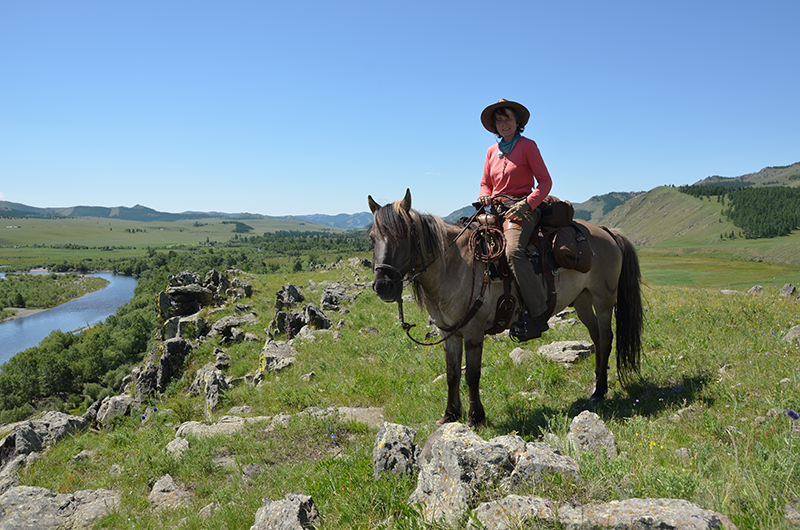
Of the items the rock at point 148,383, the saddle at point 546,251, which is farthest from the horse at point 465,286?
the rock at point 148,383

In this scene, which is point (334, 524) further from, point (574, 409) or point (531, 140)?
point (531, 140)

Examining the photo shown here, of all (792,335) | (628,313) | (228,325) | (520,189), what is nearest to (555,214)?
(520,189)

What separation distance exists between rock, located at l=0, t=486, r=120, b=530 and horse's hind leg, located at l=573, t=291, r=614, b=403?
764 cm

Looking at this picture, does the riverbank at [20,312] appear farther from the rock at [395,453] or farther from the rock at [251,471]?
the rock at [395,453]

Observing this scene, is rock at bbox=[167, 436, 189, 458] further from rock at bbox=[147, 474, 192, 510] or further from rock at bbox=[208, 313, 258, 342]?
rock at bbox=[208, 313, 258, 342]

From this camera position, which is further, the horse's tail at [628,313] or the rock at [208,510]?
the horse's tail at [628,313]

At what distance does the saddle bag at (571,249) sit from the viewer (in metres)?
6.36

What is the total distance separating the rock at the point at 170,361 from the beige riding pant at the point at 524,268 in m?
14.1

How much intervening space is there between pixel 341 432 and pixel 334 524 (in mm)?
2952

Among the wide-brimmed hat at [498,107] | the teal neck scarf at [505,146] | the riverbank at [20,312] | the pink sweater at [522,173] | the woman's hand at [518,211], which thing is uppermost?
Answer: the wide-brimmed hat at [498,107]

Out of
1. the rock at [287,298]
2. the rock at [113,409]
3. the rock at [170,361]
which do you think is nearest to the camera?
the rock at [113,409]

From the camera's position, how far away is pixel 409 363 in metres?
9.93

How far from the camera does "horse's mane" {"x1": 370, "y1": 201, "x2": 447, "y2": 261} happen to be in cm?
521

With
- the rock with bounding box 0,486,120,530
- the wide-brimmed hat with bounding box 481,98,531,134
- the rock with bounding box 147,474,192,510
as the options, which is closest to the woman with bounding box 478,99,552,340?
the wide-brimmed hat with bounding box 481,98,531,134
